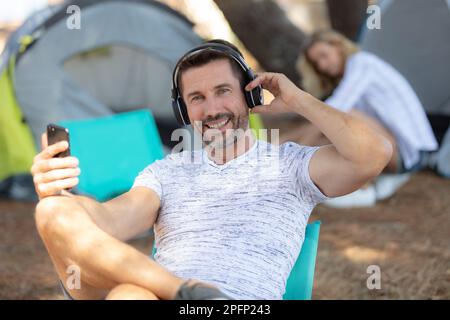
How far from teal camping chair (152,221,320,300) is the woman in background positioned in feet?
7.32

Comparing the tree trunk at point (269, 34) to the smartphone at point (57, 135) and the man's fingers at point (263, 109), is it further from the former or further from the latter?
the smartphone at point (57, 135)

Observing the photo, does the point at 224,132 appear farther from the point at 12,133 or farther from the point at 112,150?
the point at 12,133

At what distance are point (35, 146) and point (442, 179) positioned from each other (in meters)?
3.04

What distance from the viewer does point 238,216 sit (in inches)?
81.0

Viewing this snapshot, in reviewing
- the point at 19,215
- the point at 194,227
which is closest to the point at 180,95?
the point at 194,227

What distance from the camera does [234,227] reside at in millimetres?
2047

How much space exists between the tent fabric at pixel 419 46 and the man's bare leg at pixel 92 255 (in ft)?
14.5

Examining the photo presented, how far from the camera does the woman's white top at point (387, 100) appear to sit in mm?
4391

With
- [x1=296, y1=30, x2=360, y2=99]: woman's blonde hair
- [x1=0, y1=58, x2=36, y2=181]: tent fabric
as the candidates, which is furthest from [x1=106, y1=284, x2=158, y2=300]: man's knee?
[x1=0, y1=58, x2=36, y2=181]: tent fabric

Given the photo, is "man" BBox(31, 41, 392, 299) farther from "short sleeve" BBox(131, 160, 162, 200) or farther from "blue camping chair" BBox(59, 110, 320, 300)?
"blue camping chair" BBox(59, 110, 320, 300)

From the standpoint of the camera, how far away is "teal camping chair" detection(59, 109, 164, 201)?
4.30 meters

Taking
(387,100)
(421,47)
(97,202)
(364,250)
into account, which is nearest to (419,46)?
(421,47)

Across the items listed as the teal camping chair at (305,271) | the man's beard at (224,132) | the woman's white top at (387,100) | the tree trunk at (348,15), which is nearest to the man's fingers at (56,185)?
the man's beard at (224,132)
